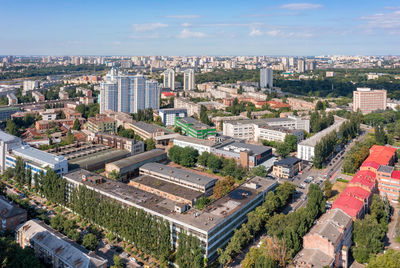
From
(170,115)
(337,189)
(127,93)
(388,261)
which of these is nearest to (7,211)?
(388,261)

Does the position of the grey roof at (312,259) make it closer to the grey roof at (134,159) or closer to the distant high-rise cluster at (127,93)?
the grey roof at (134,159)

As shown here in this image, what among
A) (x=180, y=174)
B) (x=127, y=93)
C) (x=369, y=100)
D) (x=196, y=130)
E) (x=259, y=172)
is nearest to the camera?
(x=180, y=174)

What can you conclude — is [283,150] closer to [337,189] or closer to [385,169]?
[337,189]

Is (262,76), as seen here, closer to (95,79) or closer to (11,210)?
(95,79)

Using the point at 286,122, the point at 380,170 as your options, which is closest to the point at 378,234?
the point at 380,170

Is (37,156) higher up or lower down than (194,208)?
higher up

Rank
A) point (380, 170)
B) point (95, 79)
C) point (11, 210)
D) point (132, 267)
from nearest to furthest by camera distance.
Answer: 1. point (132, 267)
2. point (11, 210)
3. point (380, 170)
4. point (95, 79)

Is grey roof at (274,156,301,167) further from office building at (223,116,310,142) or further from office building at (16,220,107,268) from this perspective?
office building at (16,220,107,268)
